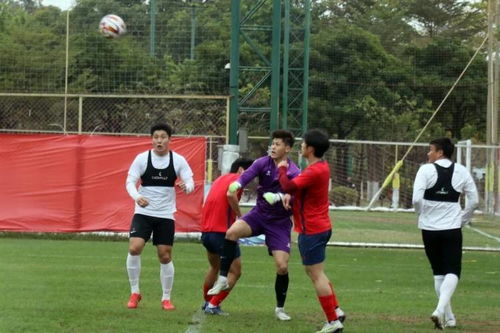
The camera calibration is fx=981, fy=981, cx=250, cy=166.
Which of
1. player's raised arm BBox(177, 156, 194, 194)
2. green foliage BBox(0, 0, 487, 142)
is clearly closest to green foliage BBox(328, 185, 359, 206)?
green foliage BBox(0, 0, 487, 142)

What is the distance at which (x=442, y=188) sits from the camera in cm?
996

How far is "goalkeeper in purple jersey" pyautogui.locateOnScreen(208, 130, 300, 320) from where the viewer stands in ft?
32.4

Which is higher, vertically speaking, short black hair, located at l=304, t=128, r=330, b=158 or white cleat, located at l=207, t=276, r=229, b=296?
short black hair, located at l=304, t=128, r=330, b=158

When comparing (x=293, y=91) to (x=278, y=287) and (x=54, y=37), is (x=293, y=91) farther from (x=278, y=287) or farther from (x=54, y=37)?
(x=278, y=287)

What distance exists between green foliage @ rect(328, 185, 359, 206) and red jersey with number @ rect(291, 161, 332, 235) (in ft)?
70.3

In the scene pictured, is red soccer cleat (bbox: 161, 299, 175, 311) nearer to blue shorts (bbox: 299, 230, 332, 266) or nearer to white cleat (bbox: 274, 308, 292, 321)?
white cleat (bbox: 274, 308, 292, 321)

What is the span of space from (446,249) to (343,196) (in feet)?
69.0

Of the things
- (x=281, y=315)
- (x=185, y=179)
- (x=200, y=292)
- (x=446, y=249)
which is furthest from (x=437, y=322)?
(x=200, y=292)

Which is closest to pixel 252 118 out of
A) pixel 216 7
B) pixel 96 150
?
pixel 216 7

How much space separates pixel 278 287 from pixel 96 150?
458 inches

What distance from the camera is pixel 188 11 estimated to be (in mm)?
25266

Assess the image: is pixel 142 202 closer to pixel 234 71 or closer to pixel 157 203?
pixel 157 203

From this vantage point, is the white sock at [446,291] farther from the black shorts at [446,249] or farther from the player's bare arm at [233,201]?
the player's bare arm at [233,201]

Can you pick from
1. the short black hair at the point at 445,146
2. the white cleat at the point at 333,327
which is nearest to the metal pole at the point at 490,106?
the short black hair at the point at 445,146
